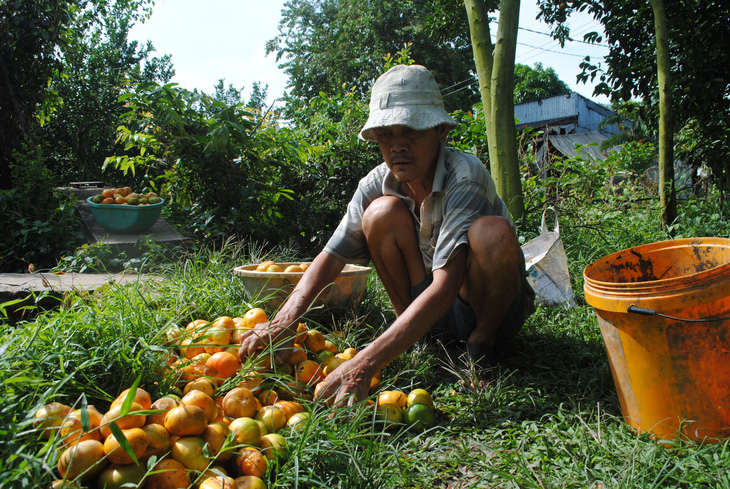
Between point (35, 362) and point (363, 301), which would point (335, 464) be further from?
point (363, 301)

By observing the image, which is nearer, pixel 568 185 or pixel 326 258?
pixel 326 258

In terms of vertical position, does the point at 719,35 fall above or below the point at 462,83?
below

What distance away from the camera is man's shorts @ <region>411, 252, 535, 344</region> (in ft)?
7.34

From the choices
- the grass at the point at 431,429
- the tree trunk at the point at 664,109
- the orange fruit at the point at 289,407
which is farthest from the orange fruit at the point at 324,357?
the tree trunk at the point at 664,109

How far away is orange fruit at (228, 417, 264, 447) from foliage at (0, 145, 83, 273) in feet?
13.8

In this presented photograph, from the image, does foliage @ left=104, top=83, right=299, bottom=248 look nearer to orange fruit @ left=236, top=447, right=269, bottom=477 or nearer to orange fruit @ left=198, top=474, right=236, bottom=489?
orange fruit @ left=236, top=447, right=269, bottom=477

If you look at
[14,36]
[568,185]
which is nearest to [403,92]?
[568,185]

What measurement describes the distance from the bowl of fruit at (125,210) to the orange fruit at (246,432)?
4.32 metres

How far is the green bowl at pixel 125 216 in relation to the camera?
5211mm

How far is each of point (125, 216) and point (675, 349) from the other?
17.0 ft

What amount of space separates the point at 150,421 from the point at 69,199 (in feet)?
→ 16.5

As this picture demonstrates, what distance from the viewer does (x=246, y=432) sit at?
1.46 meters

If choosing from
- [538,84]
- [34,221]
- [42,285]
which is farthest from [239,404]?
[538,84]

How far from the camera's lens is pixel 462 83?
22312 millimetres
